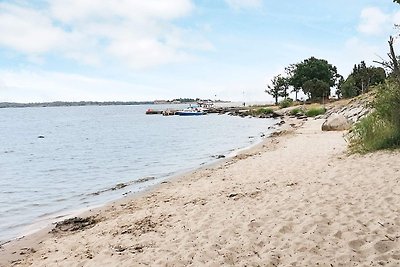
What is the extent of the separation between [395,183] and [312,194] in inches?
73.6

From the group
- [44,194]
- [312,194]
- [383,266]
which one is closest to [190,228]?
[312,194]

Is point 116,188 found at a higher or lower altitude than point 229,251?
lower

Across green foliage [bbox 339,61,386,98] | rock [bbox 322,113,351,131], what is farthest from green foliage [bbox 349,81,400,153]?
green foliage [bbox 339,61,386,98]

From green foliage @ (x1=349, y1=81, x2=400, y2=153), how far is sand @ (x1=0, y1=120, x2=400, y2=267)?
107cm

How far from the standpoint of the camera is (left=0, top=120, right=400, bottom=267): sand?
6.12 metres

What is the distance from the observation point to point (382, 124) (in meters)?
14.4

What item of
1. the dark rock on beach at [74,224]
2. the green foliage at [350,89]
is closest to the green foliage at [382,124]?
the dark rock on beach at [74,224]

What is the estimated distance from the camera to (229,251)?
643 cm

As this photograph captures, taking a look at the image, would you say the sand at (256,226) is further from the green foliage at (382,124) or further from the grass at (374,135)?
the green foliage at (382,124)

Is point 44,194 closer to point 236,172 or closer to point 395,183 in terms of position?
point 236,172

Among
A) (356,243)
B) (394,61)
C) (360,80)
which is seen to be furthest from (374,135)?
(360,80)

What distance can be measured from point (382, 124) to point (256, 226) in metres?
8.94

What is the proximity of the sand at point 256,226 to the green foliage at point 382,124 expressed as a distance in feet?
3.51

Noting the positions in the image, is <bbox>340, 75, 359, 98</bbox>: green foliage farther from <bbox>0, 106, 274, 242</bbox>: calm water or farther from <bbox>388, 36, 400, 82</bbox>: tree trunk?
<bbox>388, 36, 400, 82</bbox>: tree trunk
